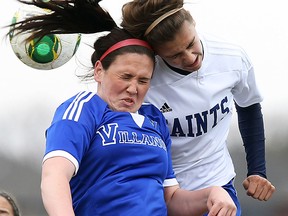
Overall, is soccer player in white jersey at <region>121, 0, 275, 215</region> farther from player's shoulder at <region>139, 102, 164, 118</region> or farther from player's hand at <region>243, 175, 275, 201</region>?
player's shoulder at <region>139, 102, 164, 118</region>

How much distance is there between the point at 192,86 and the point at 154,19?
1.52 feet

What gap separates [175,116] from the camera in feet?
18.5

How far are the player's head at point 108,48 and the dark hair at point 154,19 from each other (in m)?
0.05

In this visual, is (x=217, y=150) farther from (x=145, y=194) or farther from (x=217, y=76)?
(x=145, y=194)

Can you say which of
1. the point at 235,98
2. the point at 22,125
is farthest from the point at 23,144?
the point at 235,98

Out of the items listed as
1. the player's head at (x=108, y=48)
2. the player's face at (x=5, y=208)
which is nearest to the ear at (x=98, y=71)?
the player's head at (x=108, y=48)

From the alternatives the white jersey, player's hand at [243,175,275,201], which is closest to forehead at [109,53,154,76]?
the white jersey

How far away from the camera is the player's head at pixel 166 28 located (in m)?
5.38

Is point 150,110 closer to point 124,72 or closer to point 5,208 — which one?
Answer: point 124,72

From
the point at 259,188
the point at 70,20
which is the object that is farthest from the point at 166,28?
the point at 259,188

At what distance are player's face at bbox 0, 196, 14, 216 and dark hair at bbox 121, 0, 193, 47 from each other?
3.66 feet

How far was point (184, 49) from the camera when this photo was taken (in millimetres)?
5398

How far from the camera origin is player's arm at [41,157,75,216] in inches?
179

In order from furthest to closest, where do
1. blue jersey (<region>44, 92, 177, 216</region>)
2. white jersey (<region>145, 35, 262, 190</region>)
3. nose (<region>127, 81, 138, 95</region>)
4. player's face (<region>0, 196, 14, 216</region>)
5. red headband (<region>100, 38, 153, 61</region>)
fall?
white jersey (<region>145, 35, 262, 190</region>), player's face (<region>0, 196, 14, 216</region>), red headband (<region>100, 38, 153, 61</region>), nose (<region>127, 81, 138, 95</region>), blue jersey (<region>44, 92, 177, 216</region>)
